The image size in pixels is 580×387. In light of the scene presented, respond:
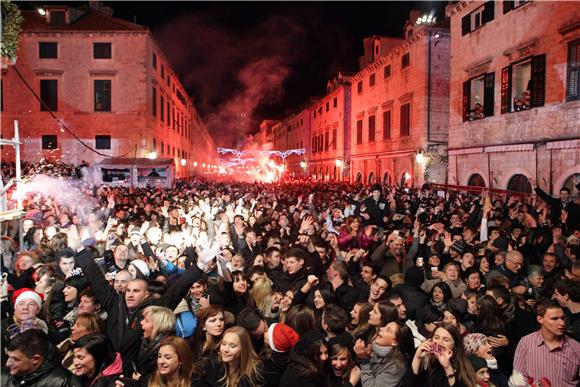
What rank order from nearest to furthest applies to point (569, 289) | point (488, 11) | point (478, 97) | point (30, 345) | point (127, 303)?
1. point (30, 345)
2. point (127, 303)
3. point (569, 289)
4. point (488, 11)
5. point (478, 97)

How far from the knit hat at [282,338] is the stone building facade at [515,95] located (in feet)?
47.3

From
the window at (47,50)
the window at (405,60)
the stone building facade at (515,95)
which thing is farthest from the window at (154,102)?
the stone building facade at (515,95)

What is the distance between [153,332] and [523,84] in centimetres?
1862

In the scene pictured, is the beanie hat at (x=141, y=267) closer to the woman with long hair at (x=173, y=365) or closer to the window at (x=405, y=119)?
the woman with long hair at (x=173, y=365)

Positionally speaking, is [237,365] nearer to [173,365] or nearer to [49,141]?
Result: [173,365]

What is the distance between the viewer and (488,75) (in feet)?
65.0

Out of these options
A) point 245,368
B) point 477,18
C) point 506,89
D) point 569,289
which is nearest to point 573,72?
point 506,89

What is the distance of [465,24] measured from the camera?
21.6 metres

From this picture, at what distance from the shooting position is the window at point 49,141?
31734 mm

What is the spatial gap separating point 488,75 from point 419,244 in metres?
14.5

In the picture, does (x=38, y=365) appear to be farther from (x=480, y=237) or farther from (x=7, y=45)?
(x=480, y=237)

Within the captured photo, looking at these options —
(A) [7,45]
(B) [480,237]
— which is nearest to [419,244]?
(B) [480,237]

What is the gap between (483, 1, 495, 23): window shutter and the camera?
19425mm

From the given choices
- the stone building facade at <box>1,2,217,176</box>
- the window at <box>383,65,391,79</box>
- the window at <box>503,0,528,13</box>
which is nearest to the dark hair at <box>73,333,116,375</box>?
the window at <box>503,0,528,13</box>
